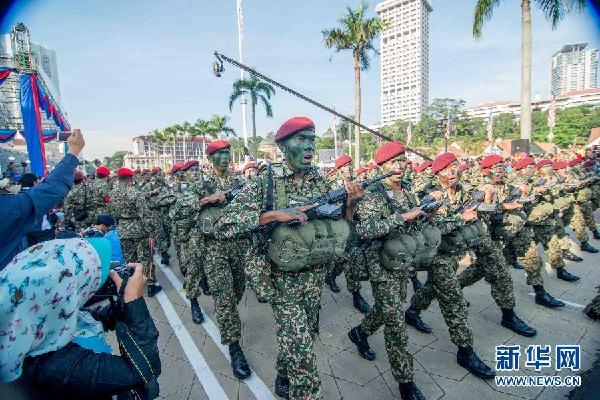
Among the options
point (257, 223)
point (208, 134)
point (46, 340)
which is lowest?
point (46, 340)

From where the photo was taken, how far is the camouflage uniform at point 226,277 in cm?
356

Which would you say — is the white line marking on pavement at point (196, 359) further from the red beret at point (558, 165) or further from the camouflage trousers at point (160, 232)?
the red beret at point (558, 165)

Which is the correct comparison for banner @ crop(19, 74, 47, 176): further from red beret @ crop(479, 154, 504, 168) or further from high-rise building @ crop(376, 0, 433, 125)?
red beret @ crop(479, 154, 504, 168)

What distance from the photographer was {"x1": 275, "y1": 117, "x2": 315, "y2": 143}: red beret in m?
2.82

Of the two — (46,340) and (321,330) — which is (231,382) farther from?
(46,340)

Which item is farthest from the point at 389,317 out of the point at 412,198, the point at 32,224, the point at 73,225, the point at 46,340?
the point at 73,225

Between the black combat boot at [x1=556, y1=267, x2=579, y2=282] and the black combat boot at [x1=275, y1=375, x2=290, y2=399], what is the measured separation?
5467 mm

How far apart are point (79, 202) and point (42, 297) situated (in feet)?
25.0

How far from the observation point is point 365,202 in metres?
3.09

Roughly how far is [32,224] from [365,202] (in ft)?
8.32

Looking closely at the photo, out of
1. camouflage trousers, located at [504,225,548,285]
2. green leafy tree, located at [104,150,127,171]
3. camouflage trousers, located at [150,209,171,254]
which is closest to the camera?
camouflage trousers, located at [504,225,548,285]

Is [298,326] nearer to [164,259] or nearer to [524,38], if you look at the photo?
[164,259]

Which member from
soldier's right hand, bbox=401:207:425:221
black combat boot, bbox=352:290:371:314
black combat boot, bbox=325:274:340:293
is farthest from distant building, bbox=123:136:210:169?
soldier's right hand, bbox=401:207:425:221

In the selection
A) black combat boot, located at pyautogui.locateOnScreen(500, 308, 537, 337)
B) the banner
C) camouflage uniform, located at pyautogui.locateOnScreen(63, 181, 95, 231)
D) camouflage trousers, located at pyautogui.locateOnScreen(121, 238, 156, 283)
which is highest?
the banner
